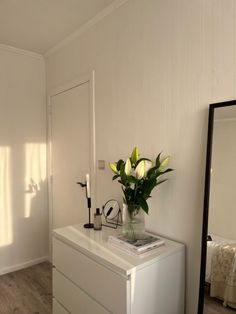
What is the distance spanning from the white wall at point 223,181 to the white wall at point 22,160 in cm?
228

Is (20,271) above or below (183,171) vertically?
below

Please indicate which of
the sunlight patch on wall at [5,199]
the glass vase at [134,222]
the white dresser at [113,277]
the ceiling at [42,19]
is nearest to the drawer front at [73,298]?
the white dresser at [113,277]

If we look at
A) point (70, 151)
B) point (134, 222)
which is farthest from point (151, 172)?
point (70, 151)

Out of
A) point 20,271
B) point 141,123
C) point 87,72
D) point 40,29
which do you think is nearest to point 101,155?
point 141,123

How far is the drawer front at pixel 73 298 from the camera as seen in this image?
1454 mm

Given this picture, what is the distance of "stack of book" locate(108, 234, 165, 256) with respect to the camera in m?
1.38

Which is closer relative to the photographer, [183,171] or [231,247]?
[231,247]

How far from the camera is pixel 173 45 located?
158 cm

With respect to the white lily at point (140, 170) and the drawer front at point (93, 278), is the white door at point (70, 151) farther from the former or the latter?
the white lily at point (140, 170)

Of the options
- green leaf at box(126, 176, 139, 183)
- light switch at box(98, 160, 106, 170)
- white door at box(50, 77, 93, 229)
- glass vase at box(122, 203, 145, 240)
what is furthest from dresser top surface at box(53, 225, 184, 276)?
white door at box(50, 77, 93, 229)

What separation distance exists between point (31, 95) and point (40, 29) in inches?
32.6

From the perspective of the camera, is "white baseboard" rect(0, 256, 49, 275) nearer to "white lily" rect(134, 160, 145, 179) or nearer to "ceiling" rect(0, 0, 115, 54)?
"white lily" rect(134, 160, 145, 179)

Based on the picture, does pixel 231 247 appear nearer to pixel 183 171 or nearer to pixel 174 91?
pixel 183 171

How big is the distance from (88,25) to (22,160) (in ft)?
5.51
